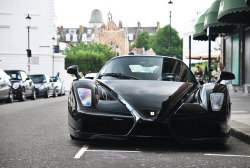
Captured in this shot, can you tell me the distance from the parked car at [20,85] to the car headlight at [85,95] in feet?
44.7

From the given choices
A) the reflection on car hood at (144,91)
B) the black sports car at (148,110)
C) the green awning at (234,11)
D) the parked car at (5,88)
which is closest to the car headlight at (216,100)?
the black sports car at (148,110)

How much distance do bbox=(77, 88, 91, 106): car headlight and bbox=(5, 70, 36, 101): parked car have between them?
13612 mm

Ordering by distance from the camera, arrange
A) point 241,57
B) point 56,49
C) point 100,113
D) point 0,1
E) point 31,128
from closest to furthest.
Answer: point 100,113, point 31,128, point 241,57, point 0,1, point 56,49

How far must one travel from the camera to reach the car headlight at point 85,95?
16.8 feet

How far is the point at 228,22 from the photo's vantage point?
58.6 ft

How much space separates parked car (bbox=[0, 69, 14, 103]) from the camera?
15.9 m

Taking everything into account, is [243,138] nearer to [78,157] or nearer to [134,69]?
[134,69]

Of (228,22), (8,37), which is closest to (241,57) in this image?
(228,22)

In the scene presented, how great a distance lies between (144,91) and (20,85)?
14.3m

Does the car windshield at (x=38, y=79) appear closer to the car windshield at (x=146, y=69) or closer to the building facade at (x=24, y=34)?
the car windshield at (x=146, y=69)

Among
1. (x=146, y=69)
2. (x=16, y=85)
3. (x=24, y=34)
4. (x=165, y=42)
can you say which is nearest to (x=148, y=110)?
(x=146, y=69)

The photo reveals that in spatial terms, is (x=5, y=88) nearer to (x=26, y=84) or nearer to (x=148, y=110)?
(x=26, y=84)

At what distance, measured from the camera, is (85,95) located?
206 inches

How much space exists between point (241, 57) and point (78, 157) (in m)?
18.0
